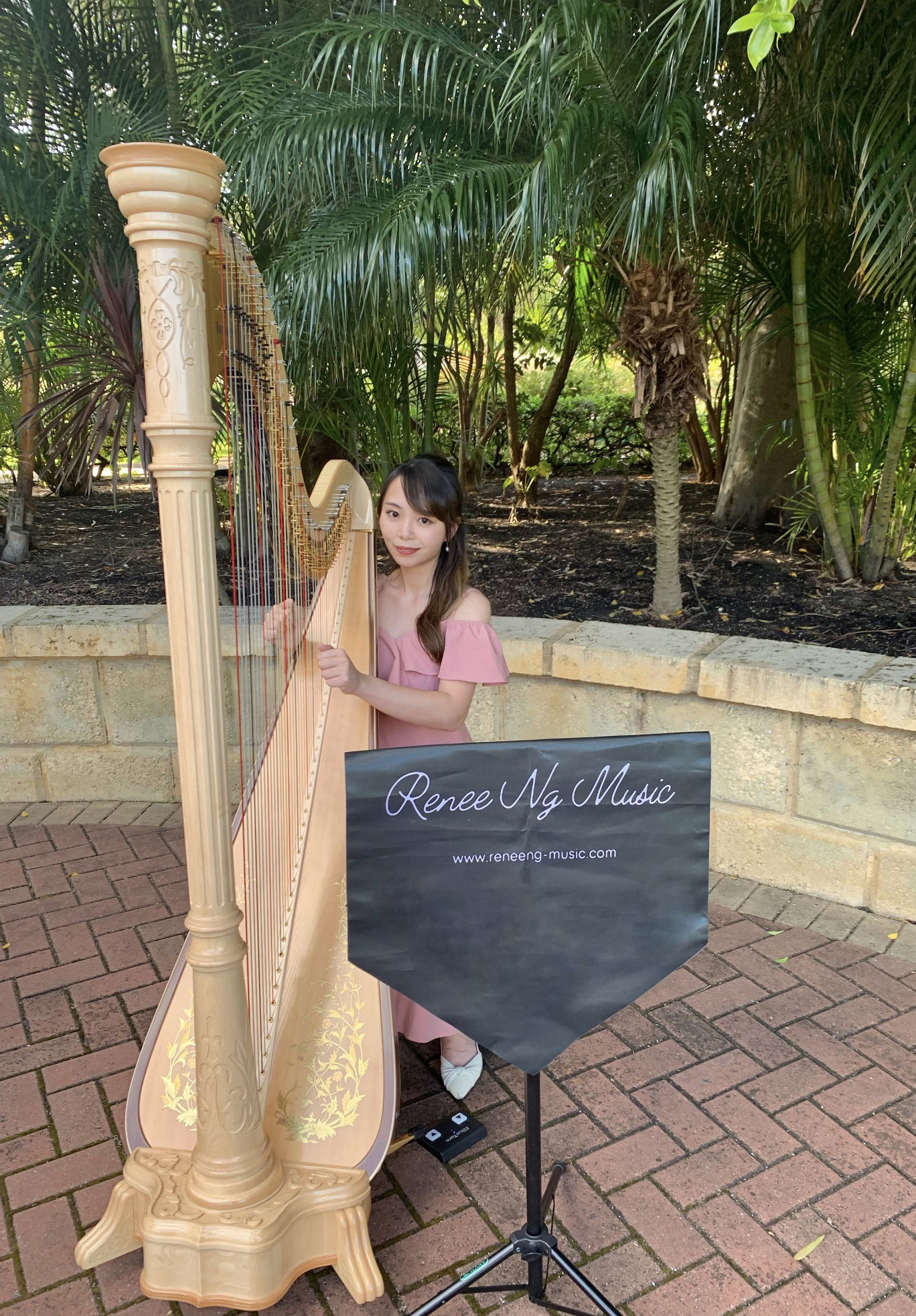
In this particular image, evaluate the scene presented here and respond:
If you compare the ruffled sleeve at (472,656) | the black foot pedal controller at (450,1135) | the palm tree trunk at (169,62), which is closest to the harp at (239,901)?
the ruffled sleeve at (472,656)

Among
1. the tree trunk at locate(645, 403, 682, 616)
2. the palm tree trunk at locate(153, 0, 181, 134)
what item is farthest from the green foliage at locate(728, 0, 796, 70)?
the palm tree trunk at locate(153, 0, 181, 134)

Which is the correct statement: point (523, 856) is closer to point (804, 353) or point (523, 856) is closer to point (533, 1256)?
point (533, 1256)

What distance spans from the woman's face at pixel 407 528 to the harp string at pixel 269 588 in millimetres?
153

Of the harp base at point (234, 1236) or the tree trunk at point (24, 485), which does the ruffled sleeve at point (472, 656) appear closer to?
the harp base at point (234, 1236)

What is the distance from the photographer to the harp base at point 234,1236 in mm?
1504

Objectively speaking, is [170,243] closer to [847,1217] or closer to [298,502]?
[298,502]

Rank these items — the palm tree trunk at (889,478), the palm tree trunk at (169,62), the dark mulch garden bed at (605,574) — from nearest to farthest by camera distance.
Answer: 1. the palm tree trunk at (889,478)
2. the dark mulch garden bed at (605,574)
3. the palm tree trunk at (169,62)

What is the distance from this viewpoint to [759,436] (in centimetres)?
503

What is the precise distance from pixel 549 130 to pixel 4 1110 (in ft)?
10.0

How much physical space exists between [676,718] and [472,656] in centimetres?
137

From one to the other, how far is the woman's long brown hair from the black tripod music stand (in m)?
1.01

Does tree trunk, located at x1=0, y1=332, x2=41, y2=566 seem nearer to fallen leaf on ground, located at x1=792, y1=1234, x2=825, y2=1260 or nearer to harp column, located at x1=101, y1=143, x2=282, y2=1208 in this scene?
harp column, located at x1=101, y1=143, x2=282, y2=1208

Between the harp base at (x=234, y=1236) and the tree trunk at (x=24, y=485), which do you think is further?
the tree trunk at (x=24, y=485)

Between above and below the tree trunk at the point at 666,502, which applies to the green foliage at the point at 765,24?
above
